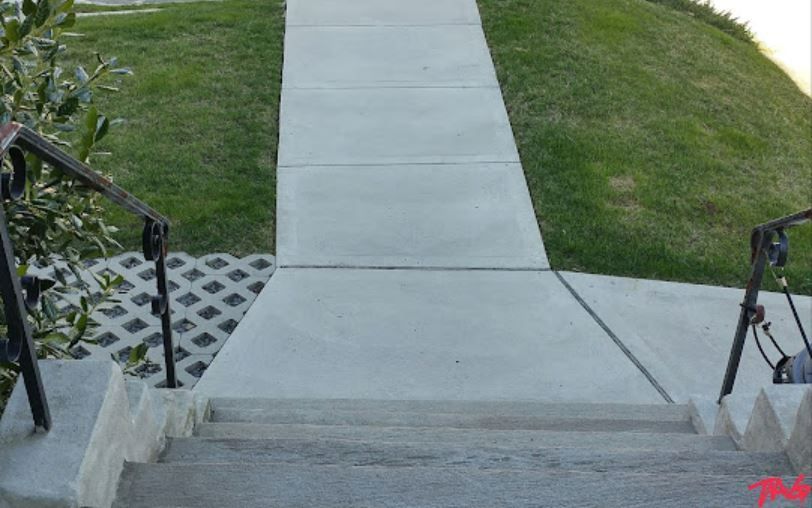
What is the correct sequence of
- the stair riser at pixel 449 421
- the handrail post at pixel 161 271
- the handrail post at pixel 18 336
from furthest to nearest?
the stair riser at pixel 449 421 < the handrail post at pixel 161 271 < the handrail post at pixel 18 336

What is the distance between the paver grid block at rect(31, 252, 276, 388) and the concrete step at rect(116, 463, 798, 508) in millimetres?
2153

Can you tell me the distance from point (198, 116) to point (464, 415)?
13.3 feet

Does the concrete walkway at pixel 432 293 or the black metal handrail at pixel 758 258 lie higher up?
the black metal handrail at pixel 758 258

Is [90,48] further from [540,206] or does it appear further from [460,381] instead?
[460,381]

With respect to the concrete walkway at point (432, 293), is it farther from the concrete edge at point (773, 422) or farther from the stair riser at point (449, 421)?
the concrete edge at point (773, 422)

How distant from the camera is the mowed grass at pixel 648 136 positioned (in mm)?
6129

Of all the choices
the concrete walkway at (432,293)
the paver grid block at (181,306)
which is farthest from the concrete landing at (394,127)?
the paver grid block at (181,306)

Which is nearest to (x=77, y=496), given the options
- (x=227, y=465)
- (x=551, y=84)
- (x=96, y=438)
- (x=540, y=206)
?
(x=96, y=438)

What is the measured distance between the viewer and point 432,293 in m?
5.55

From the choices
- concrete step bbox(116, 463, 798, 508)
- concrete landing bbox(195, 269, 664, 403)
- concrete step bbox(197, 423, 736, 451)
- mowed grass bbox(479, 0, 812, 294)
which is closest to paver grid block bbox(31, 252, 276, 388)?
concrete landing bbox(195, 269, 664, 403)

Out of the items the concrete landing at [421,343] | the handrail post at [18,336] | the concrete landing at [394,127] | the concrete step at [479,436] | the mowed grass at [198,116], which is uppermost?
the handrail post at [18,336]

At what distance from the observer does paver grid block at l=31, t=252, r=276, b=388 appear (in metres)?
4.97

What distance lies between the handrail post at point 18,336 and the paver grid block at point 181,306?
231 cm

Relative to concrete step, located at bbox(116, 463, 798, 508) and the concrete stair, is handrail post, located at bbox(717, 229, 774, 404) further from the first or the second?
concrete step, located at bbox(116, 463, 798, 508)
